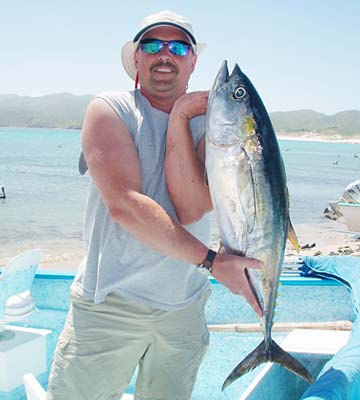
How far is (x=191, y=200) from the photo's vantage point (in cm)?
256

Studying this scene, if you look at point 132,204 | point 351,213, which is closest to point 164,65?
point 132,204

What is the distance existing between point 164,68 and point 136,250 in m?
0.89

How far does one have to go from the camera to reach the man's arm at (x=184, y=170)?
2441mm

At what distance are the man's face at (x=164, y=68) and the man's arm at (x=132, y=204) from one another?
328 mm

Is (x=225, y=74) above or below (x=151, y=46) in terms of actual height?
below

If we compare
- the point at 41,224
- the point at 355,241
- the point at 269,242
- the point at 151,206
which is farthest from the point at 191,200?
the point at 41,224

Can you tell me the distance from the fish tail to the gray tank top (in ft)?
1.34

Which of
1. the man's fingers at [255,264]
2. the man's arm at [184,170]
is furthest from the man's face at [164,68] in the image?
the man's fingers at [255,264]

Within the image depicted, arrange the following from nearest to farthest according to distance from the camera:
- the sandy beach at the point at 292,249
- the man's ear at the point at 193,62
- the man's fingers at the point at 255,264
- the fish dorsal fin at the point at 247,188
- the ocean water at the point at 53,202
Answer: the fish dorsal fin at the point at 247,188 < the man's fingers at the point at 255,264 < the man's ear at the point at 193,62 < the sandy beach at the point at 292,249 < the ocean water at the point at 53,202

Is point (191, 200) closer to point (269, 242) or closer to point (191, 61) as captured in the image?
point (269, 242)

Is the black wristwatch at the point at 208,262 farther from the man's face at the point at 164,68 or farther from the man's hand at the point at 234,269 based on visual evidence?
the man's face at the point at 164,68

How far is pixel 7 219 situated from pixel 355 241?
1236 centimetres

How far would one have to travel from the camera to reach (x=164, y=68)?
2586mm

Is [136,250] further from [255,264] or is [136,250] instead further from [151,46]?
[151,46]
